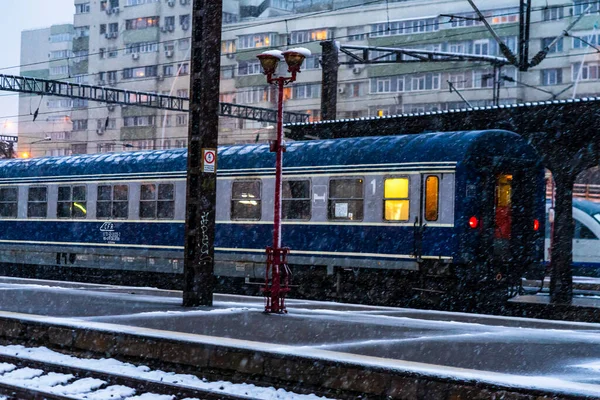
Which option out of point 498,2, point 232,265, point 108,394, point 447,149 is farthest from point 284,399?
point 498,2

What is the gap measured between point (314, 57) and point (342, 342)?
2270 inches

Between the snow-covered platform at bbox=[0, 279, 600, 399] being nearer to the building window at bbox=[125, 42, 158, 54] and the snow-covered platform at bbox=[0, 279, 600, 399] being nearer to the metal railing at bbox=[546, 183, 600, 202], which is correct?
the metal railing at bbox=[546, 183, 600, 202]

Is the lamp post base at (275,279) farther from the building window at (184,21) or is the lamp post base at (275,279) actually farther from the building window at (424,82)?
the building window at (184,21)

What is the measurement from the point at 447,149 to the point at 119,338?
8568 millimetres

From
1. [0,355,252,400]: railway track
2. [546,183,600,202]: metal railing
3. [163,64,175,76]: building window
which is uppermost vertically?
[163,64,175,76]: building window

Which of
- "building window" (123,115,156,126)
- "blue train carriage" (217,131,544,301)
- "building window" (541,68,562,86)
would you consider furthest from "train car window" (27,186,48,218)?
"building window" (123,115,156,126)

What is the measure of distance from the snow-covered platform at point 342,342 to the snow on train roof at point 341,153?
335 centimetres

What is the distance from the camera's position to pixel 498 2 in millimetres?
61375

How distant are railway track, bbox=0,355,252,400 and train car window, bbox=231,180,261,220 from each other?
10441 millimetres

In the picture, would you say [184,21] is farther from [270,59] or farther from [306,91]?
[270,59]

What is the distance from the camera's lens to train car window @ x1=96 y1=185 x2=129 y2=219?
24266mm

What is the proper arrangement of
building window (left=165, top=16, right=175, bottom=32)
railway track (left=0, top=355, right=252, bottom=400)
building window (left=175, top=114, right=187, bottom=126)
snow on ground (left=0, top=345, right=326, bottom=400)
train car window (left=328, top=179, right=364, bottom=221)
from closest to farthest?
1. railway track (left=0, top=355, right=252, bottom=400)
2. snow on ground (left=0, top=345, right=326, bottom=400)
3. train car window (left=328, top=179, right=364, bottom=221)
4. building window (left=175, top=114, right=187, bottom=126)
5. building window (left=165, top=16, right=175, bottom=32)

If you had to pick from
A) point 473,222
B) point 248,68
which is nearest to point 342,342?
point 473,222

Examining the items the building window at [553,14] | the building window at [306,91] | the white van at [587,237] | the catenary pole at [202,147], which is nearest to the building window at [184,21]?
the building window at [306,91]
